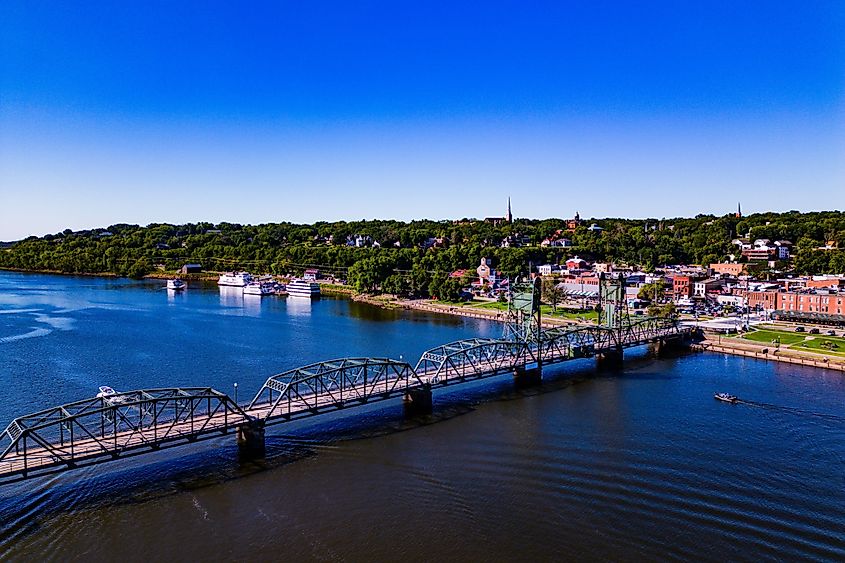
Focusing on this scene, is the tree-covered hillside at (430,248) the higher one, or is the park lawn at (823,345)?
the tree-covered hillside at (430,248)

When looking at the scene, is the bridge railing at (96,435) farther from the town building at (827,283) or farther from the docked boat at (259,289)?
the docked boat at (259,289)

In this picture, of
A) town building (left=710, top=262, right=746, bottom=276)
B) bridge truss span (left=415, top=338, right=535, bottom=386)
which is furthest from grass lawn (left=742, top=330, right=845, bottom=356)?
town building (left=710, top=262, right=746, bottom=276)

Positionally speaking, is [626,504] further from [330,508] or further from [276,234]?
[276,234]

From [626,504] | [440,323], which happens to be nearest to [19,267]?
[440,323]

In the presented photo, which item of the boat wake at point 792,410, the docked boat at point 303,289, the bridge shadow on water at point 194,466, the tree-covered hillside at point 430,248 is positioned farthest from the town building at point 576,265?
the bridge shadow on water at point 194,466

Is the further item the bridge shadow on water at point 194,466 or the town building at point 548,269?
the town building at point 548,269

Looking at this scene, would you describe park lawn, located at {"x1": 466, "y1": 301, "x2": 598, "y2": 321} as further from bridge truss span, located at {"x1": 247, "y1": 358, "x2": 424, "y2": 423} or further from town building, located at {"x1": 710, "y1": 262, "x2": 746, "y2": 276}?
bridge truss span, located at {"x1": 247, "y1": 358, "x2": 424, "y2": 423}

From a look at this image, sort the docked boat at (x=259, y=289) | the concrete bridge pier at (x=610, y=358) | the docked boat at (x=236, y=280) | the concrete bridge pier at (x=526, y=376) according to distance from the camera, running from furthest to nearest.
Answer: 1. the docked boat at (x=236, y=280)
2. the docked boat at (x=259, y=289)
3. the concrete bridge pier at (x=610, y=358)
4. the concrete bridge pier at (x=526, y=376)

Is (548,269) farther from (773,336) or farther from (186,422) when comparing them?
(186,422)

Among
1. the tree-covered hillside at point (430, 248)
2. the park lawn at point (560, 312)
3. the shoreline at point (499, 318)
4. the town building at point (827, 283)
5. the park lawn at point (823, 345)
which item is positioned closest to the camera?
the shoreline at point (499, 318)

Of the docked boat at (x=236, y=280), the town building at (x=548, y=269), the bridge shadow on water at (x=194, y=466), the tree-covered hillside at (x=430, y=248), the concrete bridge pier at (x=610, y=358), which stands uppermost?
the tree-covered hillside at (x=430, y=248)
